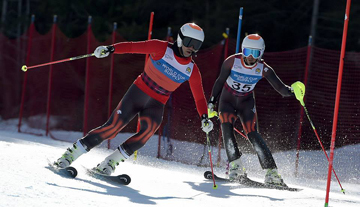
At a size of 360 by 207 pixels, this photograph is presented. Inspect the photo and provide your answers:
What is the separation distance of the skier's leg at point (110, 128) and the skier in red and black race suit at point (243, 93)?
106cm

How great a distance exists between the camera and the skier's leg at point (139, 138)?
5438 millimetres

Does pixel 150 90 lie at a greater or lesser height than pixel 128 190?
greater

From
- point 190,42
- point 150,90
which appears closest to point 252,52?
point 190,42

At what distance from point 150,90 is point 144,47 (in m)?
0.46

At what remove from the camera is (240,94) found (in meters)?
6.58

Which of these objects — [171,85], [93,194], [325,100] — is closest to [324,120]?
[325,100]

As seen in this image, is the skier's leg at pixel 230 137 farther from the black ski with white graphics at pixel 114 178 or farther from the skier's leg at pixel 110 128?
the black ski with white graphics at pixel 114 178

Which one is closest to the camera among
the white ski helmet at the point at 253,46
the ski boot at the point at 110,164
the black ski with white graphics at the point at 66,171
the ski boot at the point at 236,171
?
the black ski with white graphics at the point at 66,171

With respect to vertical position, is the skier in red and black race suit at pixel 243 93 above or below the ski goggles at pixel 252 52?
below

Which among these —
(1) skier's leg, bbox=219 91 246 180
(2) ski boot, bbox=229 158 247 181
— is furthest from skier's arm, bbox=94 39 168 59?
(2) ski boot, bbox=229 158 247 181

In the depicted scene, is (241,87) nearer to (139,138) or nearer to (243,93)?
Answer: (243,93)

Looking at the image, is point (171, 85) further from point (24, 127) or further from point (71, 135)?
point (24, 127)

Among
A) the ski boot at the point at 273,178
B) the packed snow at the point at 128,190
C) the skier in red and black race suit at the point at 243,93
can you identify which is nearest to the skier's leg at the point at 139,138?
the packed snow at the point at 128,190

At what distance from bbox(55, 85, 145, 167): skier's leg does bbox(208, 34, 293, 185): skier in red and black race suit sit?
1.06 meters
